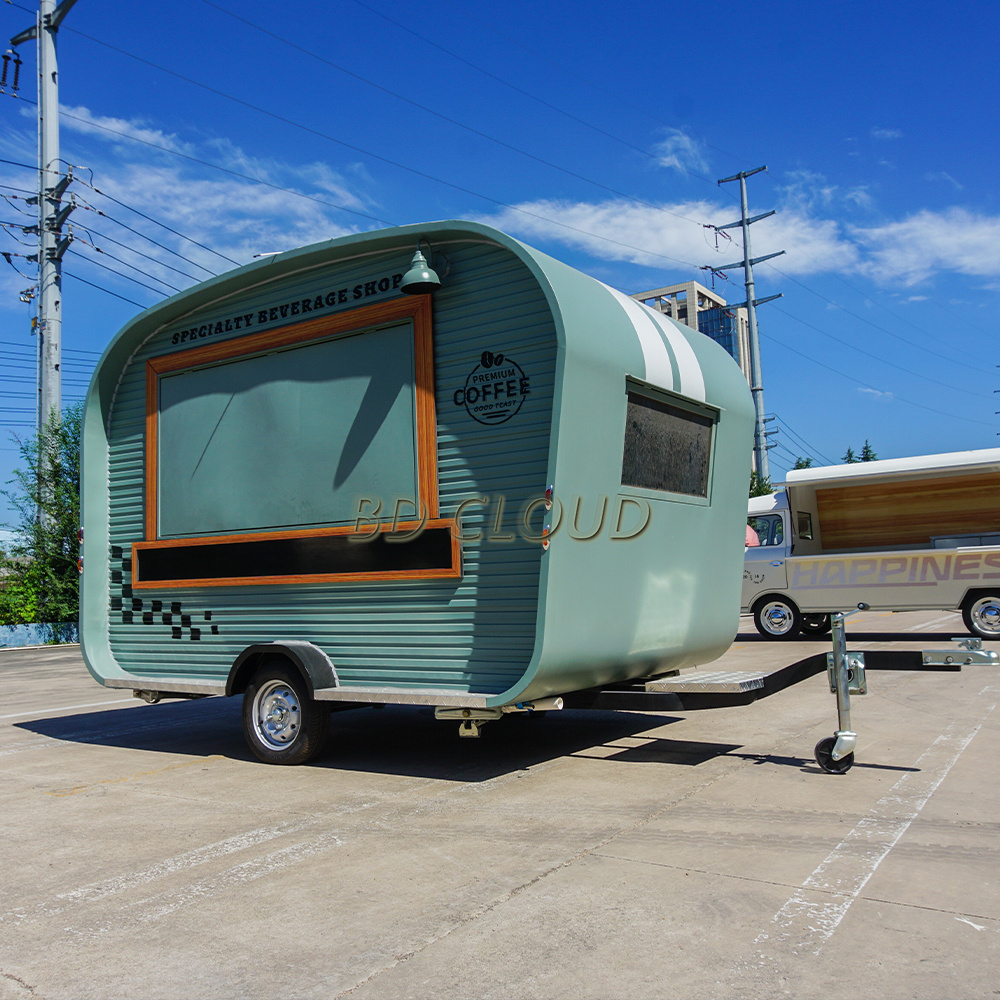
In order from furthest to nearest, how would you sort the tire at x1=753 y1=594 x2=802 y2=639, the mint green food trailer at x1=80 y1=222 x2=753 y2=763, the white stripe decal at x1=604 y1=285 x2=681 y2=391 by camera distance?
the tire at x1=753 y1=594 x2=802 y2=639 < the white stripe decal at x1=604 y1=285 x2=681 y2=391 < the mint green food trailer at x1=80 y1=222 x2=753 y2=763

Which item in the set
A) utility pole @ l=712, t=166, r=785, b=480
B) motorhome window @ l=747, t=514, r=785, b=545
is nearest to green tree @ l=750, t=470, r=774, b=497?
utility pole @ l=712, t=166, r=785, b=480

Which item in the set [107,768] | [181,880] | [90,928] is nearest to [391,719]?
→ [107,768]

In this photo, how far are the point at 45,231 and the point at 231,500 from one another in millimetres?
18731

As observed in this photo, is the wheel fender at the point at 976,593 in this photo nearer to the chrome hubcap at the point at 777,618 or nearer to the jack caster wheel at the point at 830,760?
the chrome hubcap at the point at 777,618

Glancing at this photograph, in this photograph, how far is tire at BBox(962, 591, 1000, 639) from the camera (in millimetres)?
14852

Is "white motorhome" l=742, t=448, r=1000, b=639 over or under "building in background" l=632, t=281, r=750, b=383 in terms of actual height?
under

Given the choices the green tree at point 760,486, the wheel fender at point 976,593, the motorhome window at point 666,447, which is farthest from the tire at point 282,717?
the green tree at point 760,486

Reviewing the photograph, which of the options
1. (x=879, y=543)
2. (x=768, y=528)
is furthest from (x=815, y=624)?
(x=768, y=528)

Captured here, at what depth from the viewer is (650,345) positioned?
657 cm

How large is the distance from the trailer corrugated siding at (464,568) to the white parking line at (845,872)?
2202mm

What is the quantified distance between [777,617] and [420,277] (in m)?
12.2

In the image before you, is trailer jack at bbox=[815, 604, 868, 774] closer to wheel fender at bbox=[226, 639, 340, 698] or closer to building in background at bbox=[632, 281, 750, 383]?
wheel fender at bbox=[226, 639, 340, 698]

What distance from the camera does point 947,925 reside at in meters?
3.63

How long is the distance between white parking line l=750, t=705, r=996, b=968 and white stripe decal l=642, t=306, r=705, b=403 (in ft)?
9.88
